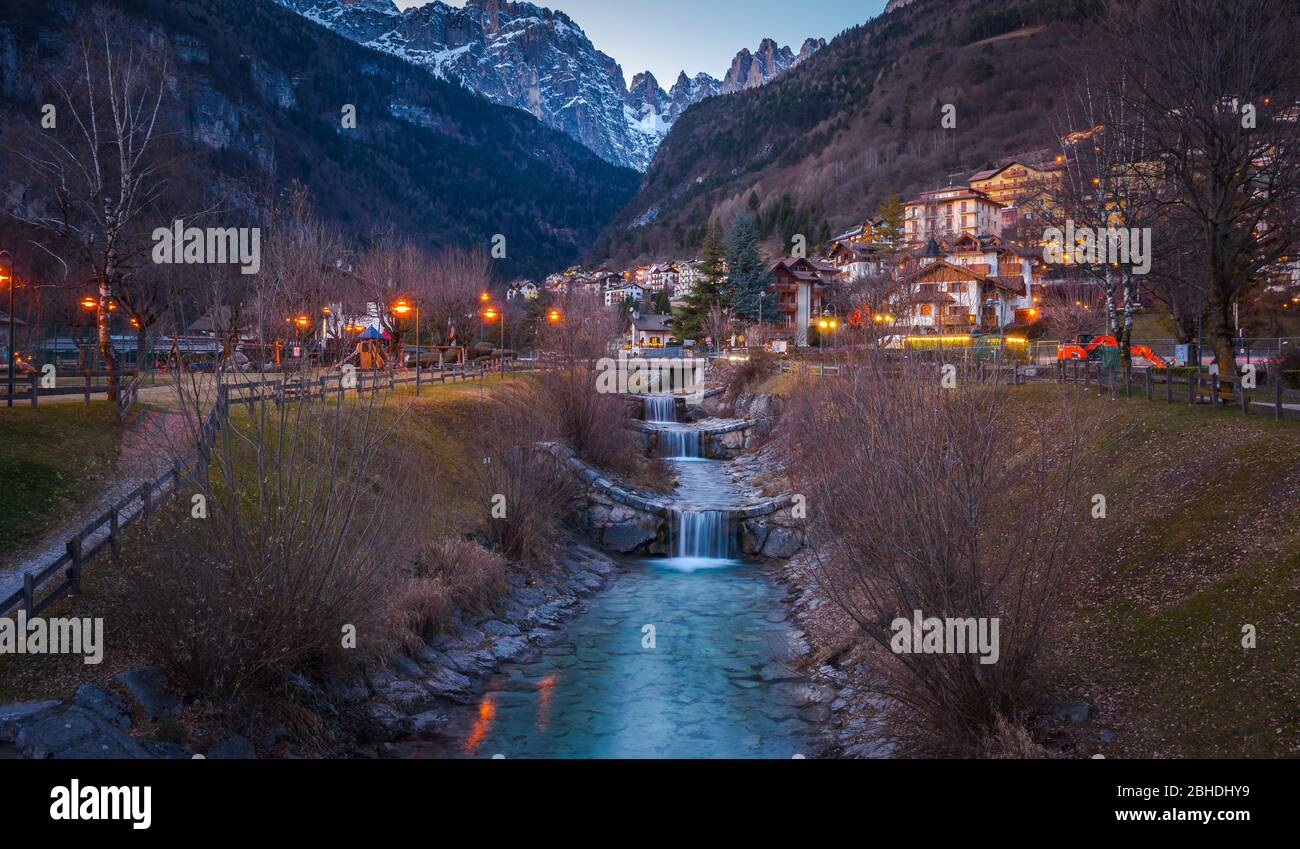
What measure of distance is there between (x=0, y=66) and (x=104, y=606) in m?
117

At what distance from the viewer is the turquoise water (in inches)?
625

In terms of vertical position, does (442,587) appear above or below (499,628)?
above

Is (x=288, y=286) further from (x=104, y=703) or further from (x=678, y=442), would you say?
(x=678, y=442)

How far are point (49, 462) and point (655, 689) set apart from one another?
15.5 metres

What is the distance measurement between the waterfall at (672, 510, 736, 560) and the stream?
7.40 ft

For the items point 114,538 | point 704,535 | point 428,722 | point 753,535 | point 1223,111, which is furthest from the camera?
point 704,535

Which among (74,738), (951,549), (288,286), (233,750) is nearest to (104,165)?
(288,286)

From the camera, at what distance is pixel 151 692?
513 inches

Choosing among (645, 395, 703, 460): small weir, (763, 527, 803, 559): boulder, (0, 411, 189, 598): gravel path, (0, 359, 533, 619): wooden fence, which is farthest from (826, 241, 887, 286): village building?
(0, 359, 533, 619): wooden fence

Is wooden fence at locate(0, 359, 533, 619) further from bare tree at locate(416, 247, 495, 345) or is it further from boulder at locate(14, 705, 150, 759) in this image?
bare tree at locate(416, 247, 495, 345)

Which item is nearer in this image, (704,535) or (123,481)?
(123,481)

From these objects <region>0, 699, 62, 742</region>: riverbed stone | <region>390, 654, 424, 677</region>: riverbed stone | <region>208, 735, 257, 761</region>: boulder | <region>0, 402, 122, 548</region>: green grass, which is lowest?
<region>390, 654, 424, 677</region>: riverbed stone
